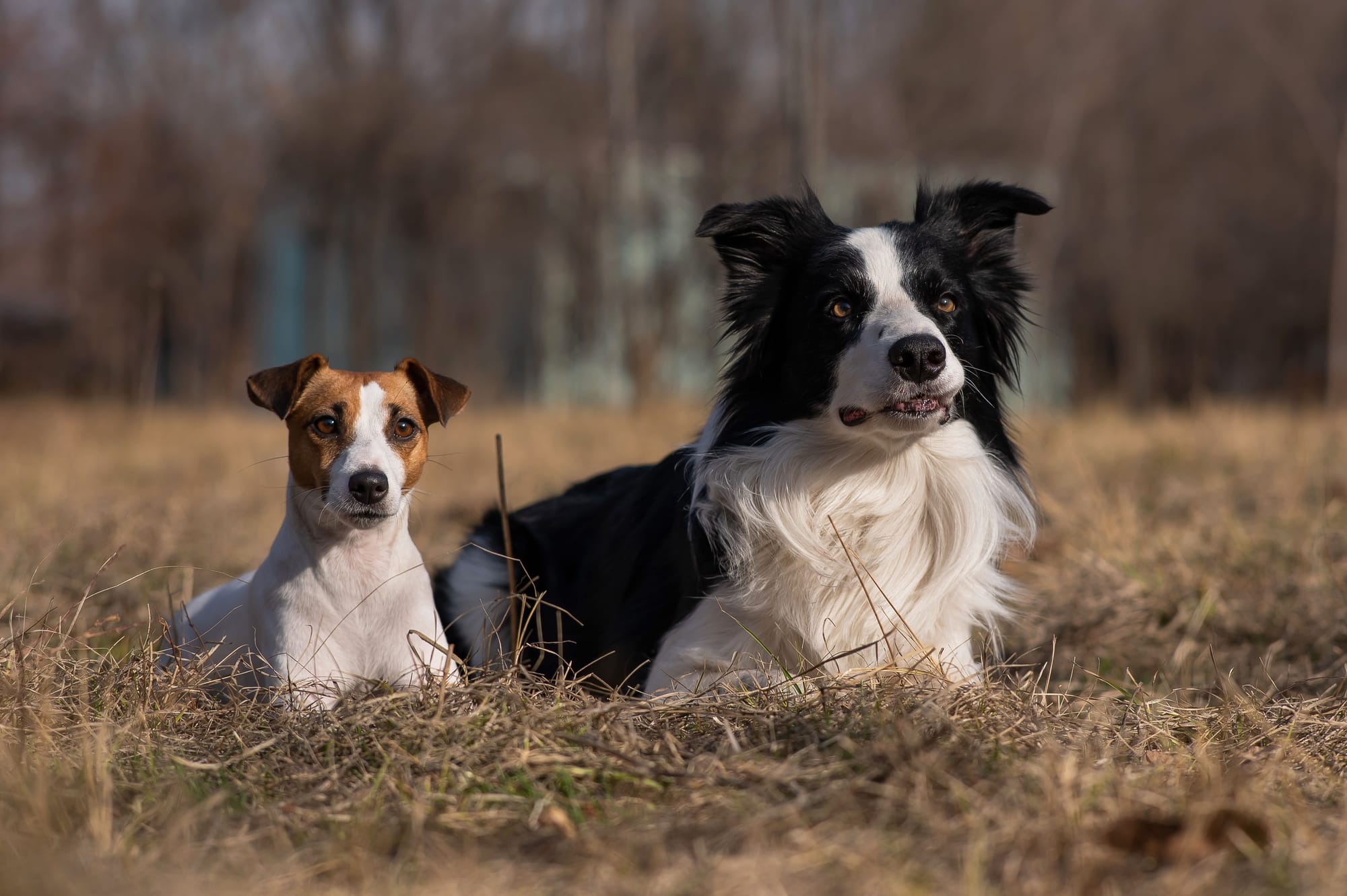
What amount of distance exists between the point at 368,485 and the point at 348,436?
0.62 ft

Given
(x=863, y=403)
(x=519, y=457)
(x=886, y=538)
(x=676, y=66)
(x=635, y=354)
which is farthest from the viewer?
(x=676, y=66)

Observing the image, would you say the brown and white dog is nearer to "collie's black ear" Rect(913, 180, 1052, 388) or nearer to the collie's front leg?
the collie's front leg

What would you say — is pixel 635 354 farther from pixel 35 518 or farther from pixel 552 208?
pixel 35 518

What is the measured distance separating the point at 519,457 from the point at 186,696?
20.3 feet

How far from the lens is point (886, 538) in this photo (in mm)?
3211

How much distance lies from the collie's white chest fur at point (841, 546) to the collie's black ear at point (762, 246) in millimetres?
418

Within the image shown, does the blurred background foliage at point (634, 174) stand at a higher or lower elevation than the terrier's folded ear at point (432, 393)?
higher

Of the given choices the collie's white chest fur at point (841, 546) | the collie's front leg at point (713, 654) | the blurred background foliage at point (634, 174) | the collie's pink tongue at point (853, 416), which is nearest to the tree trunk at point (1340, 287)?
the blurred background foliage at point (634, 174)

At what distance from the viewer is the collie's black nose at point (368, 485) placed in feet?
8.91

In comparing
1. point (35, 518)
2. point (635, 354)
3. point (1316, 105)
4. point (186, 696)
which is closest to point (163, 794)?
point (186, 696)

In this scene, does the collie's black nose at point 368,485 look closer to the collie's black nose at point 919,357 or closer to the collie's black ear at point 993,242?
the collie's black nose at point 919,357

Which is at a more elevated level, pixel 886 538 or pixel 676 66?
pixel 676 66

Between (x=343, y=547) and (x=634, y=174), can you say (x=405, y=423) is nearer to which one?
(x=343, y=547)

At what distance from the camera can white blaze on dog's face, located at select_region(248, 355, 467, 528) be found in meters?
2.74
